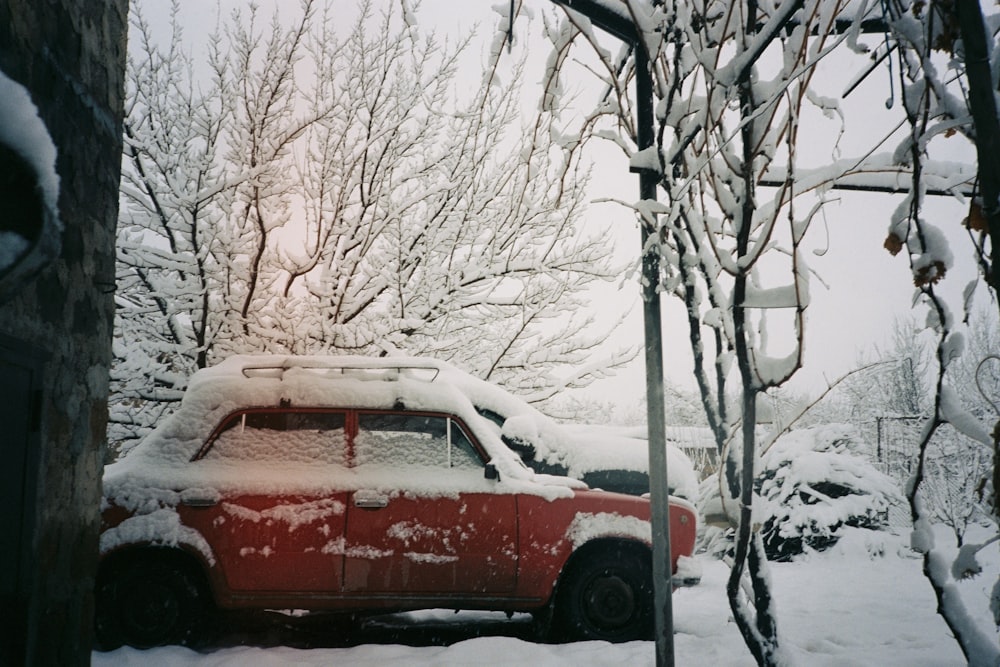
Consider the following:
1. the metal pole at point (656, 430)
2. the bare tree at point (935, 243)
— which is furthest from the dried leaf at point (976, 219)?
the metal pole at point (656, 430)

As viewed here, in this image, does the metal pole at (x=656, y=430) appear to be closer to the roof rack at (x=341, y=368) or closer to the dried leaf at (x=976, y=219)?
the dried leaf at (x=976, y=219)

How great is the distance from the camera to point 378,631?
5.11m

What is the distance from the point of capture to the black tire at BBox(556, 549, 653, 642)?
4.64 m

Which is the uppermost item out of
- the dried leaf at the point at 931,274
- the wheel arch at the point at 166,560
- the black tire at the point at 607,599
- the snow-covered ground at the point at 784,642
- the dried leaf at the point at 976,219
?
the dried leaf at the point at 976,219

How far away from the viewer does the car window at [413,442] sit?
4.86m

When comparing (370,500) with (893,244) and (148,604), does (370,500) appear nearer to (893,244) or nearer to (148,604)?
Result: (148,604)

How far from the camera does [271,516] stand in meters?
4.51

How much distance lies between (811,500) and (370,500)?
6465 millimetres

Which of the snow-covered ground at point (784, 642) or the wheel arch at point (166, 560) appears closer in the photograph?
the snow-covered ground at point (784, 642)

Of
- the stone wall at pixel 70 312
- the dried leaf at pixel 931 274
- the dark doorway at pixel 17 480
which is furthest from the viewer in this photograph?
the stone wall at pixel 70 312

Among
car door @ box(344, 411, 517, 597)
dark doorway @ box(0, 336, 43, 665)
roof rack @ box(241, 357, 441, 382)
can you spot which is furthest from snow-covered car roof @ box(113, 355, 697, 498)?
dark doorway @ box(0, 336, 43, 665)

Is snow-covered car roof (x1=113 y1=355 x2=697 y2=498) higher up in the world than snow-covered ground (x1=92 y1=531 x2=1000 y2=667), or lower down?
higher up

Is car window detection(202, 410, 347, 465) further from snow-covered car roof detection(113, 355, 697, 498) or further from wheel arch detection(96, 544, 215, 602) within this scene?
wheel arch detection(96, 544, 215, 602)

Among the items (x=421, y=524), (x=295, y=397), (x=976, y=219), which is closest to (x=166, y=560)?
(x=295, y=397)
